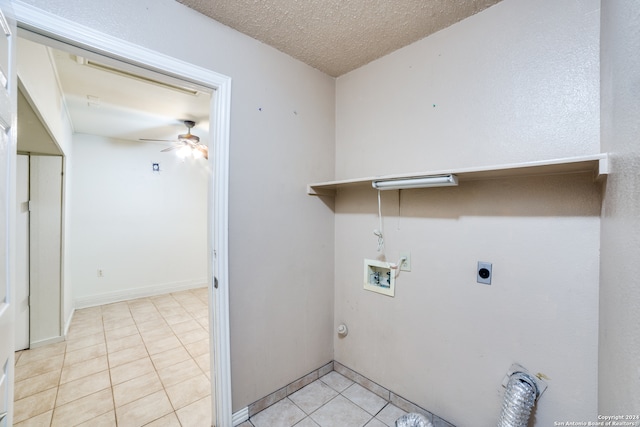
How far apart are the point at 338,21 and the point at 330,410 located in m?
2.41

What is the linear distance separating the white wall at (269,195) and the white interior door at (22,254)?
240 centimetres

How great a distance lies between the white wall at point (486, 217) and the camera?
1128 mm

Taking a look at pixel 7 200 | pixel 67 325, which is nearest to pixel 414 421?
pixel 7 200

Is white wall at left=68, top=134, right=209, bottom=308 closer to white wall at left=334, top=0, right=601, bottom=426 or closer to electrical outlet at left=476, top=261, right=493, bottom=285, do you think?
white wall at left=334, top=0, right=601, bottom=426

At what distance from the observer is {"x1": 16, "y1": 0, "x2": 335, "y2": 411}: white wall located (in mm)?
1442

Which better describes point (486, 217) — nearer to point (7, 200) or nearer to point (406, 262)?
point (406, 262)

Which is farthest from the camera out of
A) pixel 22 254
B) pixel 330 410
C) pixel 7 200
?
pixel 22 254

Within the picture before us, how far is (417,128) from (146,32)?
5.11 feet

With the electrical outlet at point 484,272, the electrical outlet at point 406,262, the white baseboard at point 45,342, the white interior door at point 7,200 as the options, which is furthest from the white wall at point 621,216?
the white baseboard at point 45,342

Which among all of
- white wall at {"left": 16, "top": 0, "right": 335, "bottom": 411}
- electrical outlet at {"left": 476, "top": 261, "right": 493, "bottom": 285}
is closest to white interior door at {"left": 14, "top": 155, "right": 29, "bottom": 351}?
white wall at {"left": 16, "top": 0, "right": 335, "bottom": 411}

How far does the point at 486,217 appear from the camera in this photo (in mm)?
1378

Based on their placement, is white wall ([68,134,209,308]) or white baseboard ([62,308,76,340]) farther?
white wall ([68,134,209,308])

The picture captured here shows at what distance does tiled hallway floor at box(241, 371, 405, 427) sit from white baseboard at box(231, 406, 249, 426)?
27mm

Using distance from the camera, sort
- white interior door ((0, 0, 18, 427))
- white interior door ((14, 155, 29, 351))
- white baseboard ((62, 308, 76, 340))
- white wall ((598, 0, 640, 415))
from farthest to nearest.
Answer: white baseboard ((62, 308, 76, 340))
white interior door ((14, 155, 29, 351))
white interior door ((0, 0, 18, 427))
white wall ((598, 0, 640, 415))
